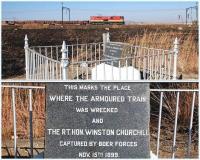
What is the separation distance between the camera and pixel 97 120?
4.56 metres

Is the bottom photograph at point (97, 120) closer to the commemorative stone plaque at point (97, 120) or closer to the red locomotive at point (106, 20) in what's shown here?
the commemorative stone plaque at point (97, 120)

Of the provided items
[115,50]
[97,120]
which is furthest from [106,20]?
[97,120]

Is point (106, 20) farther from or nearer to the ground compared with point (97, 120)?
farther from the ground

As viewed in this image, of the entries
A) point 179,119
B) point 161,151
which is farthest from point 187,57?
point 161,151

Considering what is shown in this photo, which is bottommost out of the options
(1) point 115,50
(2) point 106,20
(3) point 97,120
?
(3) point 97,120

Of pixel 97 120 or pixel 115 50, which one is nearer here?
pixel 97 120

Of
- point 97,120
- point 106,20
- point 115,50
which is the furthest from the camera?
point 106,20

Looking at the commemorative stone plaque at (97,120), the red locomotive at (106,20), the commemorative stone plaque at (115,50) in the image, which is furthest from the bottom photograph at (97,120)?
the red locomotive at (106,20)

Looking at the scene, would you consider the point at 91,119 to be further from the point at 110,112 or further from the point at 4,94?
the point at 4,94

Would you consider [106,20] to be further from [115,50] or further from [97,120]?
[97,120]

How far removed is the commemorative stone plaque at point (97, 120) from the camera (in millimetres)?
4535

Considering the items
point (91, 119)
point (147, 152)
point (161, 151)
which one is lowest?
point (161, 151)

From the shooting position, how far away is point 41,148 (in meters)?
5.92

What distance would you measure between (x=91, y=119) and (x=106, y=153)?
1.39 ft
